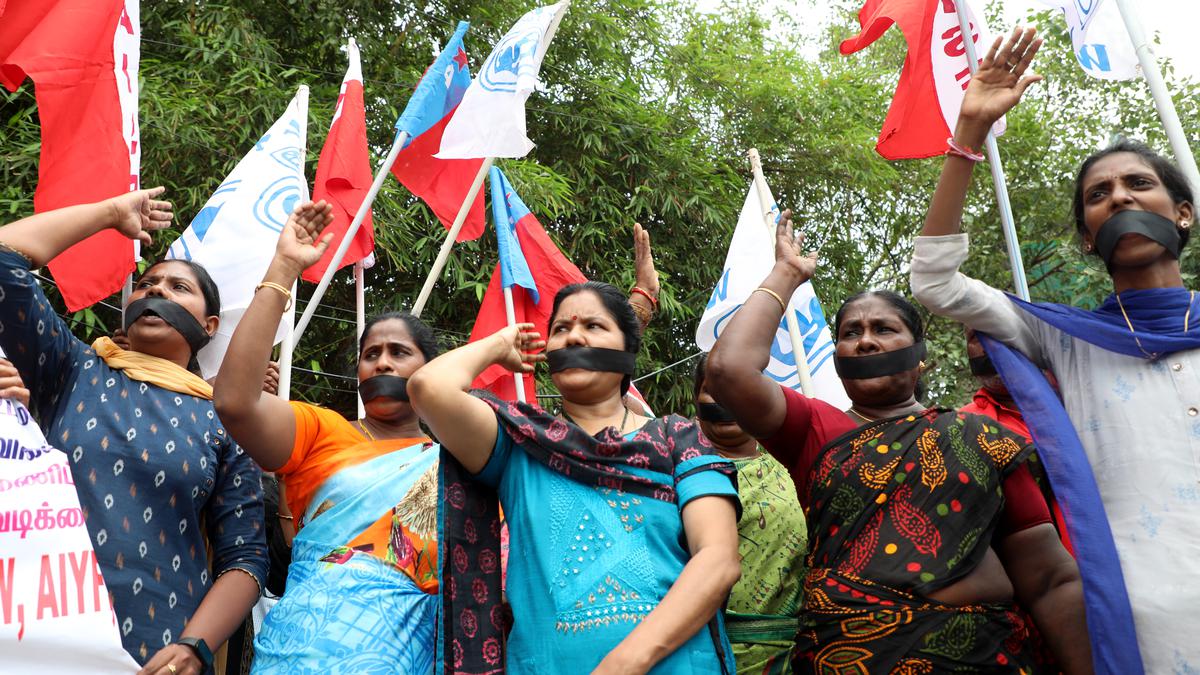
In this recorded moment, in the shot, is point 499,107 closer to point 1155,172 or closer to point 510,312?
point 510,312

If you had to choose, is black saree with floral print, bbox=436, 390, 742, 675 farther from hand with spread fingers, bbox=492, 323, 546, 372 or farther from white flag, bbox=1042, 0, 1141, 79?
white flag, bbox=1042, 0, 1141, 79

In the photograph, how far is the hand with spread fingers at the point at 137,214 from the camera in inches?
121

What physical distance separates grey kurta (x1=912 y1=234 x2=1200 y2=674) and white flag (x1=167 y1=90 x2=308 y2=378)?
2.52m

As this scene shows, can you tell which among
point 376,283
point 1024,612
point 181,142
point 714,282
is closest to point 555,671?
point 1024,612

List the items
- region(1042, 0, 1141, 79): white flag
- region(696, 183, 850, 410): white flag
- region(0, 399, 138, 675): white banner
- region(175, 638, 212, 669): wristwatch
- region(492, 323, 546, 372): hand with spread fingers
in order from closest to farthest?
region(0, 399, 138, 675): white banner
region(492, 323, 546, 372): hand with spread fingers
region(175, 638, 212, 669): wristwatch
region(1042, 0, 1141, 79): white flag
region(696, 183, 850, 410): white flag

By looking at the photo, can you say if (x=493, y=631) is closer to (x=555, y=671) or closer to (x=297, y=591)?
(x=555, y=671)

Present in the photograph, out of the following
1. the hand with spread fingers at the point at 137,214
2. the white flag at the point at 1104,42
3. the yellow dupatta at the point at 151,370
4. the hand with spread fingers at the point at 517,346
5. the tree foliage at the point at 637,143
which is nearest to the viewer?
the hand with spread fingers at the point at 517,346

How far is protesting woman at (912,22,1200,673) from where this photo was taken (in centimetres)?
254

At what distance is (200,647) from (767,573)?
150 cm

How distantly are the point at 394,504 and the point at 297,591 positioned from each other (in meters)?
0.35

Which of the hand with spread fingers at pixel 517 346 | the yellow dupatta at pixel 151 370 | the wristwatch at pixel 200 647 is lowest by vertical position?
the wristwatch at pixel 200 647

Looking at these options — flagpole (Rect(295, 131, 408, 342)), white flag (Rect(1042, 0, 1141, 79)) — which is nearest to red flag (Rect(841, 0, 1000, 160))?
white flag (Rect(1042, 0, 1141, 79))

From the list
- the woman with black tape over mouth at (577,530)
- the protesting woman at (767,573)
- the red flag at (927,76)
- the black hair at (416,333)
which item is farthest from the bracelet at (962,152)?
the red flag at (927,76)

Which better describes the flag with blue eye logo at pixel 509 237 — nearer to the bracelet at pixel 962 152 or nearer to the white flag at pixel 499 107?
the white flag at pixel 499 107
